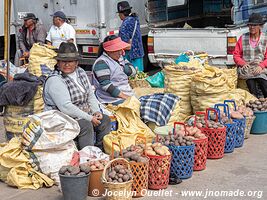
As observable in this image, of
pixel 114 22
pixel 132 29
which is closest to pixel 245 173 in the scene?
pixel 132 29

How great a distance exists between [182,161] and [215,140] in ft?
2.39

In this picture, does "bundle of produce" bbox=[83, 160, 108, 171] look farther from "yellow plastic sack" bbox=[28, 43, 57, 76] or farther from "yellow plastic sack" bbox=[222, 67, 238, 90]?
"yellow plastic sack" bbox=[28, 43, 57, 76]

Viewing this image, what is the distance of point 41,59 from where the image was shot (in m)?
9.48

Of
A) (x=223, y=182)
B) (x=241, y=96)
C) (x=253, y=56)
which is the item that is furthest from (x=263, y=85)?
(x=223, y=182)

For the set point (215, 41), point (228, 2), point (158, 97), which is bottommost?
point (158, 97)

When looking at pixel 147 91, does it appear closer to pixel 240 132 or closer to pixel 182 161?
pixel 240 132

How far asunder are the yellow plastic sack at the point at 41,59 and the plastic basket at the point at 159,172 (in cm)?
440

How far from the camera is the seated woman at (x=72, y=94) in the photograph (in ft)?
19.6

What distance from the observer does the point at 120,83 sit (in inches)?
282

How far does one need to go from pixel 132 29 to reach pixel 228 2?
118 inches

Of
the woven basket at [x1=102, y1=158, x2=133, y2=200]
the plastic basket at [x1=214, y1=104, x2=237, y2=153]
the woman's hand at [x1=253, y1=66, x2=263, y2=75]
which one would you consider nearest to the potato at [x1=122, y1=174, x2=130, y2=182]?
the woven basket at [x1=102, y1=158, x2=133, y2=200]

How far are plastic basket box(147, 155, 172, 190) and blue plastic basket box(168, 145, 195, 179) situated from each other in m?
0.21

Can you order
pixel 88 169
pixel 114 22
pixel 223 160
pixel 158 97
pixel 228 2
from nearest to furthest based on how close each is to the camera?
pixel 88 169 → pixel 223 160 → pixel 158 97 → pixel 114 22 → pixel 228 2

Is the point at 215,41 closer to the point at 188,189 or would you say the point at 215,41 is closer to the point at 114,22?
the point at 114,22
